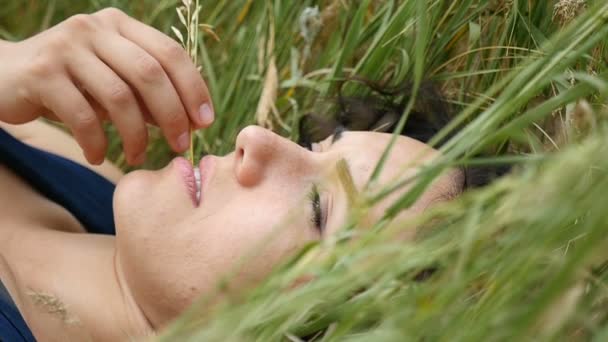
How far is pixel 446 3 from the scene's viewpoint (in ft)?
5.38

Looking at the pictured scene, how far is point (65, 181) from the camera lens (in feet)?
5.57

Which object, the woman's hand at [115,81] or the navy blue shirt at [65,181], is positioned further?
the navy blue shirt at [65,181]

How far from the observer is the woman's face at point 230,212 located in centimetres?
116

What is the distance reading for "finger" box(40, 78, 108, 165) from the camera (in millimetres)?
1287

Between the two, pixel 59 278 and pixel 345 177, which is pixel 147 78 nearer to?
pixel 59 278

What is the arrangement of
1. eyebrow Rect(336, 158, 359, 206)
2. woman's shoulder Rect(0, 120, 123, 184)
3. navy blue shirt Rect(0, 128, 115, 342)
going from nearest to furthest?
1. eyebrow Rect(336, 158, 359, 206)
2. navy blue shirt Rect(0, 128, 115, 342)
3. woman's shoulder Rect(0, 120, 123, 184)

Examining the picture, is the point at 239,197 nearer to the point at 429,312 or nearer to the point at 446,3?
the point at 429,312

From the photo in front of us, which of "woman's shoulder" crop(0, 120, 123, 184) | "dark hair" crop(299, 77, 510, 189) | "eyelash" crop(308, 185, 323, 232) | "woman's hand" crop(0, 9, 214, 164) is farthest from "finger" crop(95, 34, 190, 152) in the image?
"woman's shoulder" crop(0, 120, 123, 184)

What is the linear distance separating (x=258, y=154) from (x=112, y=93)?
240mm

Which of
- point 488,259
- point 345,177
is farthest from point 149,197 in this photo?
point 488,259

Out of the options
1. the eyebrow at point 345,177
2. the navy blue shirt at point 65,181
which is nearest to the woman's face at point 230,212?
the eyebrow at point 345,177

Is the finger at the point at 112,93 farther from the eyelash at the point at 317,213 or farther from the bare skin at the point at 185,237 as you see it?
the eyelash at the point at 317,213

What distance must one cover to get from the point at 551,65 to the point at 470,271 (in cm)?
28

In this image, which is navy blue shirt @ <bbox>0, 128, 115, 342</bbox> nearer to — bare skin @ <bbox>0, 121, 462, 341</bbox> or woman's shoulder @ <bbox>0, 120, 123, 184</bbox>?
woman's shoulder @ <bbox>0, 120, 123, 184</bbox>
